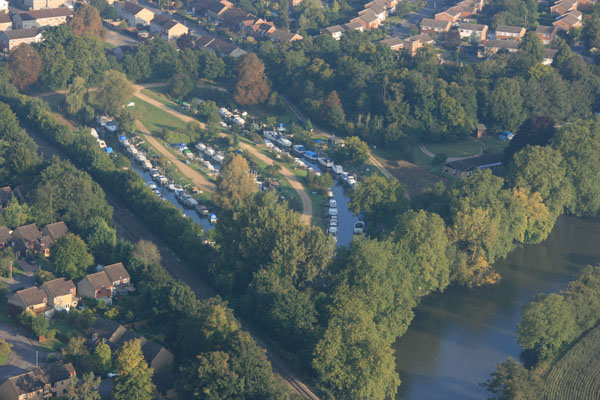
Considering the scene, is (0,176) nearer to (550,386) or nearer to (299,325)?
(299,325)

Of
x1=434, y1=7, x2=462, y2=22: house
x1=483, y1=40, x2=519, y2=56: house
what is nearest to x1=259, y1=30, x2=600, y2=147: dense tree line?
x1=483, y1=40, x2=519, y2=56: house

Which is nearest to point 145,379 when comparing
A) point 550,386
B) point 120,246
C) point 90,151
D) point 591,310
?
point 120,246

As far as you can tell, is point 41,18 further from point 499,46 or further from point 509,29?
point 509,29

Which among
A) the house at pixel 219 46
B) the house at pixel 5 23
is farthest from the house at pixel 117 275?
the house at pixel 5 23

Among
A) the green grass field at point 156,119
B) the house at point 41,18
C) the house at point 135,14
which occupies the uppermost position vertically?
the house at point 41,18

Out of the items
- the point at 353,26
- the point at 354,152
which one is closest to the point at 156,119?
the point at 354,152

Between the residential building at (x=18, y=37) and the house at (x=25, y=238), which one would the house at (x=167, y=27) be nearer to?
the residential building at (x=18, y=37)
